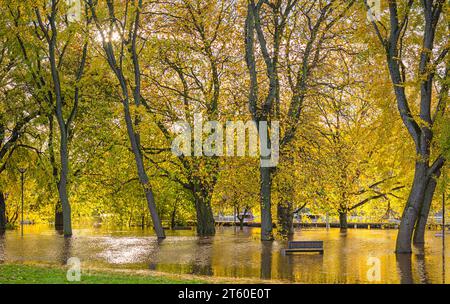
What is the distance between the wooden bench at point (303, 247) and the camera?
25.8m

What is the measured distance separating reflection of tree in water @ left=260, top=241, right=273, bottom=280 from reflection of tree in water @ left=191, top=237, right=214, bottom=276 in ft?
5.34

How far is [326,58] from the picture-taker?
37219mm

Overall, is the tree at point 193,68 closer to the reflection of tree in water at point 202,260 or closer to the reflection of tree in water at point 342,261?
the reflection of tree in water at point 202,260

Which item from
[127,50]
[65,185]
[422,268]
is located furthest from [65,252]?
[422,268]

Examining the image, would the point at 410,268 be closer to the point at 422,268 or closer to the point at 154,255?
the point at 422,268

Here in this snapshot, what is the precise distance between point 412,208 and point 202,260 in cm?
893

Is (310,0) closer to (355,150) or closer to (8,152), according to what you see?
(355,150)

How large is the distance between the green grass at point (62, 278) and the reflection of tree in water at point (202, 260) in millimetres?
2625

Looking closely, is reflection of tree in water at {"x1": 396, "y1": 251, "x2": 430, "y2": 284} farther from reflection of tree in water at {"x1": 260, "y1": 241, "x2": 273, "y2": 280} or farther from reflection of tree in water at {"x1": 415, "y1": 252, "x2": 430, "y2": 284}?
reflection of tree in water at {"x1": 260, "y1": 241, "x2": 273, "y2": 280}

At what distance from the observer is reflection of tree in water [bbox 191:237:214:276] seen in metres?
20.4

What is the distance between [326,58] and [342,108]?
4650 mm

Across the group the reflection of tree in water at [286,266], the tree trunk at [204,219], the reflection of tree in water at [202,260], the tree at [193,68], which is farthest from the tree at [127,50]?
the reflection of tree in water at [286,266]

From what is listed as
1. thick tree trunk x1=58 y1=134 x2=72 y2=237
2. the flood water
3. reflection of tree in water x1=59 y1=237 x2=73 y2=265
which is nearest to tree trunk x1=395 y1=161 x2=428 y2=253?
the flood water
